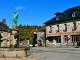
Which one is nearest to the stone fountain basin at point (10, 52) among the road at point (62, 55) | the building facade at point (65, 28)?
the road at point (62, 55)

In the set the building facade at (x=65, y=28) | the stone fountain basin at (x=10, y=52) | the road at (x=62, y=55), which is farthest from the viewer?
the building facade at (x=65, y=28)

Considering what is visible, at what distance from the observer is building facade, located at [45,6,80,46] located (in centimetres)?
4897

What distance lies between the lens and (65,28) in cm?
5241

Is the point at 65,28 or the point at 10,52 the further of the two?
the point at 65,28

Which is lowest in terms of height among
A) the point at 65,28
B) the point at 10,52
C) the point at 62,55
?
the point at 62,55

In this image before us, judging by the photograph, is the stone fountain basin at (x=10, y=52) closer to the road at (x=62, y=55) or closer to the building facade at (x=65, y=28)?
the road at (x=62, y=55)

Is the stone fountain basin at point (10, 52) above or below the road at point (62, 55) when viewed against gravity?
above

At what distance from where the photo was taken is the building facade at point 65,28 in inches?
1928

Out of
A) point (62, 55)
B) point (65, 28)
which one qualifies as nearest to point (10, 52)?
point (62, 55)

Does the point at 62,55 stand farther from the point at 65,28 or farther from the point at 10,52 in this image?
the point at 65,28

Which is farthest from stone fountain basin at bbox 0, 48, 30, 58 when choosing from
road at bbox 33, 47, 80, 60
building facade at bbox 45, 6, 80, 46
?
building facade at bbox 45, 6, 80, 46

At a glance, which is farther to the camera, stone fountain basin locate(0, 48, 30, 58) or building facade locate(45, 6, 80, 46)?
building facade locate(45, 6, 80, 46)

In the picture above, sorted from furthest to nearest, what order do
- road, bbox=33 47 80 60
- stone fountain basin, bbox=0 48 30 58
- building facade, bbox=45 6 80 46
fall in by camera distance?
1. building facade, bbox=45 6 80 46
2. stone fountain basin, bbox=0 48 30 58
3. road, bbox=33 47 80 60

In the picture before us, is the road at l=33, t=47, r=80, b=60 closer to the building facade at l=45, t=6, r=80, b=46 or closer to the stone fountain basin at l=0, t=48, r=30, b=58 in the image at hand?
the stone fountain basin at l=0, t=48, r=30, b=58
